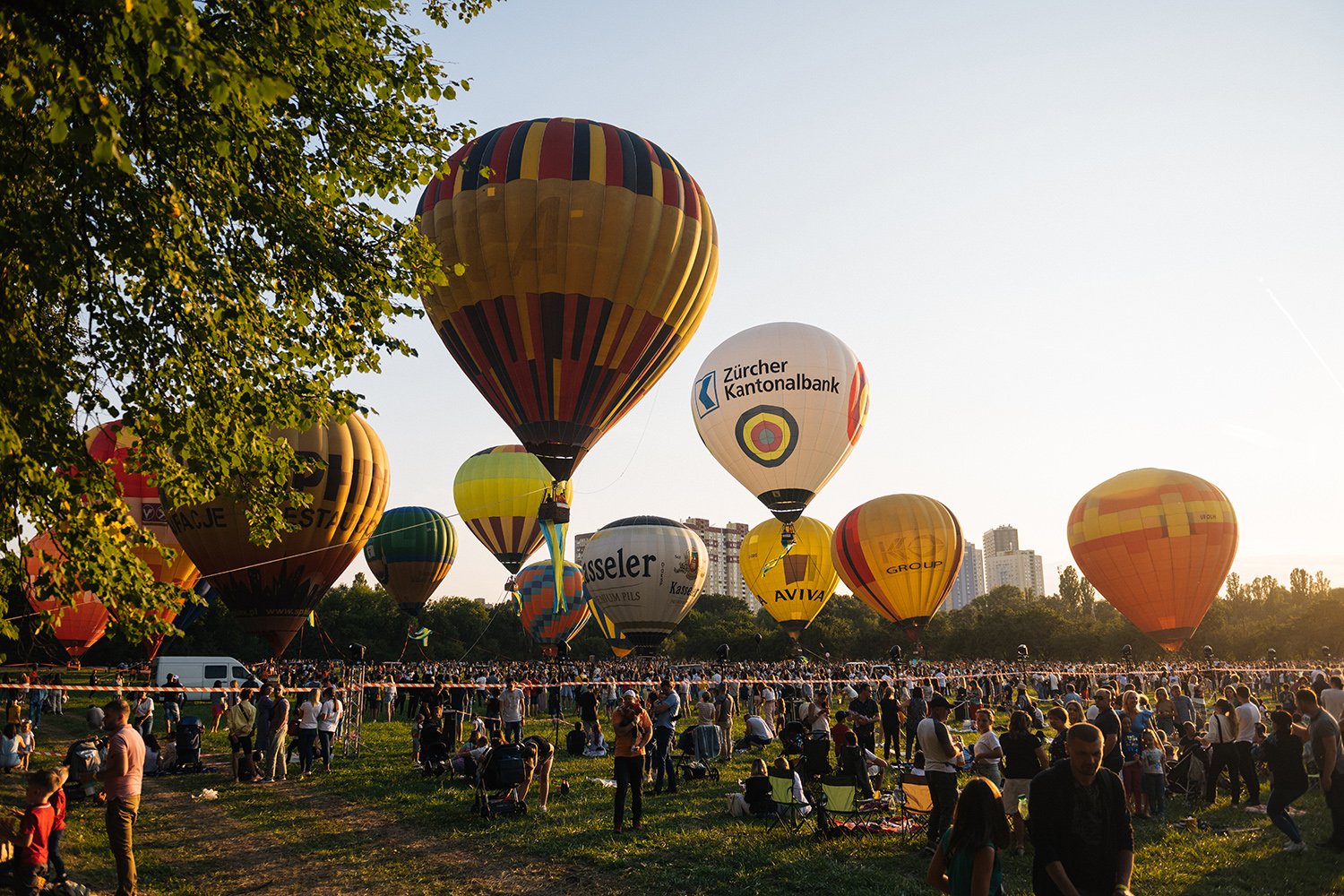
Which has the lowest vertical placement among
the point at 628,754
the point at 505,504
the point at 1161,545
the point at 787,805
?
the point at 787,805

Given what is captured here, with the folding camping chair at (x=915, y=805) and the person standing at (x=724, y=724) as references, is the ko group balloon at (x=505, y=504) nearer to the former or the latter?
the person standing at (x=724, y=724)

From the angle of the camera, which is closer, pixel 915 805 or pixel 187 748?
pixel 915 805

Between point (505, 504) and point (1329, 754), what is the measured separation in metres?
41.7

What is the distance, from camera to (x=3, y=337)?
24.3ft

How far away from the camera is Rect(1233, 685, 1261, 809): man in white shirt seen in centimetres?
1209

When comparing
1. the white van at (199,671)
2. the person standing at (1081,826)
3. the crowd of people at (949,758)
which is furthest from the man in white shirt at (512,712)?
the white van at (199,671)

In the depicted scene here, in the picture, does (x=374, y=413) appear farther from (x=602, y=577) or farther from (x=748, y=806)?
(x=602, y=577)

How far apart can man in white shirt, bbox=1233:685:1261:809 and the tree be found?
11.5 m

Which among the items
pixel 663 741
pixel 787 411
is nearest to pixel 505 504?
pixel 787 411

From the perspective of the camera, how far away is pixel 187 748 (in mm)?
15938

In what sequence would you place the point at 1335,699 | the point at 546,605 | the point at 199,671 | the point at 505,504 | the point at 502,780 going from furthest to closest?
the point at 546,605 < the point at 505,504 < the point at 199,671 < the point at 1335,699 < the point at 502,780

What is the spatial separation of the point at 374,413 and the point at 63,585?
3229mm

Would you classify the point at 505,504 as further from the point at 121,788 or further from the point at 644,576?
the point at 121,788

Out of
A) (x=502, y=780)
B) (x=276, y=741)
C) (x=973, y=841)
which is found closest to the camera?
(x=973, y=841)
